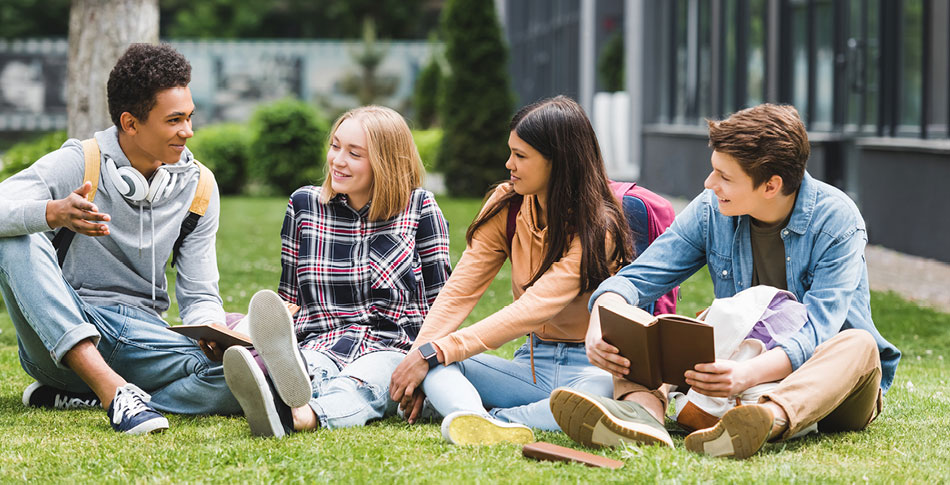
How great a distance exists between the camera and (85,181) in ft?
12.6

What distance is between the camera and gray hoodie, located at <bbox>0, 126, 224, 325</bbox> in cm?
383

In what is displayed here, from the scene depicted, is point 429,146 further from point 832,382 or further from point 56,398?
point 832,382

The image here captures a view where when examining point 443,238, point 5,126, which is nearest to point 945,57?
point 443,238

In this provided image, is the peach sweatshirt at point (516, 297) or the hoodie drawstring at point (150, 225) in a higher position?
the hoodie drawstring at point (150, 225)

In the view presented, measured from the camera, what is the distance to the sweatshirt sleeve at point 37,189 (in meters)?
3.52

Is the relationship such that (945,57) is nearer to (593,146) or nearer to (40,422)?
(593,146)

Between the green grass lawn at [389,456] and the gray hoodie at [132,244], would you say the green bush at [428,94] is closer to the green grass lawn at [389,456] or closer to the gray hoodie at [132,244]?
the gray hoodie at [132,244]

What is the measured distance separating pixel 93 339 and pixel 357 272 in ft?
3.01

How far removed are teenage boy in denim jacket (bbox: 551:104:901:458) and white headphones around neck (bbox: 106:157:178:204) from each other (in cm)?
158

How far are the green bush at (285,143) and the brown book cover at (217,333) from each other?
48.7 ft

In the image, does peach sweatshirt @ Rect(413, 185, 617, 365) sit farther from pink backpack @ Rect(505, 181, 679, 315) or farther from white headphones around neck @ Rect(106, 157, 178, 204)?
white headphones around neck @ Rect(106, 157, 178, 204)

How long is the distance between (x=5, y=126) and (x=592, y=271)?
32030 mm

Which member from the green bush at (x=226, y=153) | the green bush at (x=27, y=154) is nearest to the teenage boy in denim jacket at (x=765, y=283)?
the green bush at (x=27, y=154)

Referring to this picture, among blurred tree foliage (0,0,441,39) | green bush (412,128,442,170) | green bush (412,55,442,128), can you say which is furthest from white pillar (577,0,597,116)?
blurred tree foliage (0,0,441,39)
